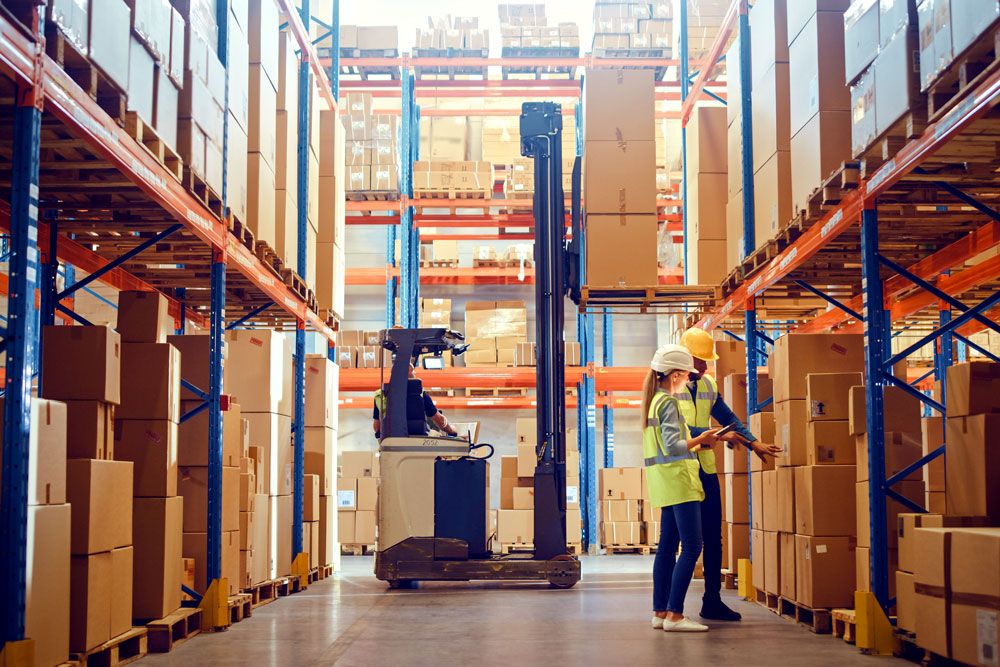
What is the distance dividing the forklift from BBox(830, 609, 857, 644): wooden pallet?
9.80ft

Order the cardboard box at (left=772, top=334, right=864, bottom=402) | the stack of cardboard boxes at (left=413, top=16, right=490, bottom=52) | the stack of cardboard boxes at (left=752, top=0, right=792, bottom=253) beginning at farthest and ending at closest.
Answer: the stack of cardboard boxes at (left=413, top=16, right=490, bottom=52) < the stack of cardboard boxes at (left=752, top=0, right=792, bottom=253) < the cardboard box at (left=772, top=334, right=864, bottom=402)

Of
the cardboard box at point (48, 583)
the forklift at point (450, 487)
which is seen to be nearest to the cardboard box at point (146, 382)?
the cardboard box at point (48, 583)

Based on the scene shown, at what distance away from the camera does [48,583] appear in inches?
183

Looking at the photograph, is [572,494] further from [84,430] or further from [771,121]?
[84,430]

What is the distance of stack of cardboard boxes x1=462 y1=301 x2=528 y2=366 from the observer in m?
16.4

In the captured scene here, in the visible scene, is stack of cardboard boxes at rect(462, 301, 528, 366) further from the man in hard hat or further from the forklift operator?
the man in hard hat

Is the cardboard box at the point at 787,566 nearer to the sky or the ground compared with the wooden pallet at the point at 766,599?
nearer to the sky

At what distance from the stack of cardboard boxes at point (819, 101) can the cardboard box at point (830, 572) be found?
212 cm

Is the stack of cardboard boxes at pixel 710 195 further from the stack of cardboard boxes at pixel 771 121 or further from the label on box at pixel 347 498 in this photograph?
the label on box at pixel 347 498

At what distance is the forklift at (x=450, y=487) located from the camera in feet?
30.1

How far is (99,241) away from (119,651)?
9.48 feet

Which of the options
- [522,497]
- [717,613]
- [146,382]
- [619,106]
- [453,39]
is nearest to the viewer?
[146,382]

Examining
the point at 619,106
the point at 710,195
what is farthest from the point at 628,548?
the point at 619,106

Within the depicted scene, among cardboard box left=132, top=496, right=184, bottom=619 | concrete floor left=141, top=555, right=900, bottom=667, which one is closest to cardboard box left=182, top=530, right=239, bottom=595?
concrete floor left=141, top=555, right=900, bottom=667
